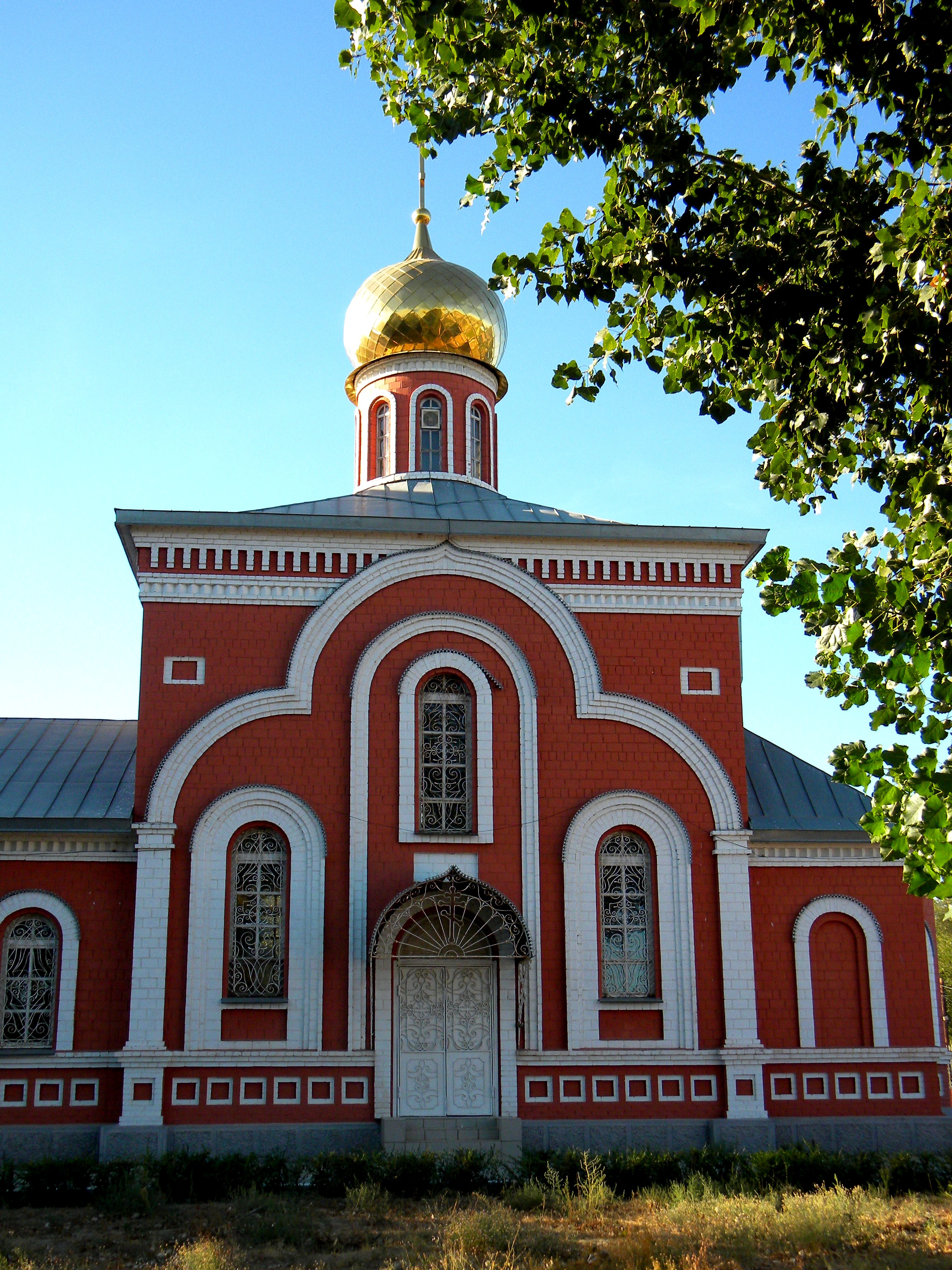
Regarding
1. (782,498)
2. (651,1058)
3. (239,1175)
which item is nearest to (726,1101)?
(651,1058)

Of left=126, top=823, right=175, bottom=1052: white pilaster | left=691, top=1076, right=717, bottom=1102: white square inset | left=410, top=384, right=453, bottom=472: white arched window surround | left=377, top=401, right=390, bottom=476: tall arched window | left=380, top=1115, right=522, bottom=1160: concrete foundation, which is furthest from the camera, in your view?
left=377, top=401, right=390, bottom=476: tall arched window

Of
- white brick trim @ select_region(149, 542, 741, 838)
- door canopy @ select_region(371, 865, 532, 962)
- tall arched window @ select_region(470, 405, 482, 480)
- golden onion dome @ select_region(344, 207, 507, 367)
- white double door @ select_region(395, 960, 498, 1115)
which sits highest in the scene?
golden onion dome @ select_region(344, 207, 507, 367)

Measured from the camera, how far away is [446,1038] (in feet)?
39.4

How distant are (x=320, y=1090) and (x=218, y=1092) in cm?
85

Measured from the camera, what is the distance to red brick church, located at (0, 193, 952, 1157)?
11.7 metres

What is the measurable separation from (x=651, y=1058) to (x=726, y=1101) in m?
0.75

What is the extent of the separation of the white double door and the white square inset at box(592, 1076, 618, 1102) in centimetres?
87

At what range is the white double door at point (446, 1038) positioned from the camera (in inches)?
466

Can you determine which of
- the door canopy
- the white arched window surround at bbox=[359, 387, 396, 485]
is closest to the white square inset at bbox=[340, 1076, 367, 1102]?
the door canopy

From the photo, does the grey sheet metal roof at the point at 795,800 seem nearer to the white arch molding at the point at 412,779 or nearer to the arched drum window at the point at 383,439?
the white arch molding at the point at 412,779

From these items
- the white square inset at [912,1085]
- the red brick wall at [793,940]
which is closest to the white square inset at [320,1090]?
the red brick wall at [793,940]

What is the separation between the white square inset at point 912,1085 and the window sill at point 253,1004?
221 inches

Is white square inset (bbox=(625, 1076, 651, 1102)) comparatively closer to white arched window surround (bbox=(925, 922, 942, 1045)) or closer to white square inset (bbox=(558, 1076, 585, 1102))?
white square inset (bbox=(558, 1076, 585, 1102))

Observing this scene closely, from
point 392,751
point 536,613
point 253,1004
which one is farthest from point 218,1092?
point 536,613
